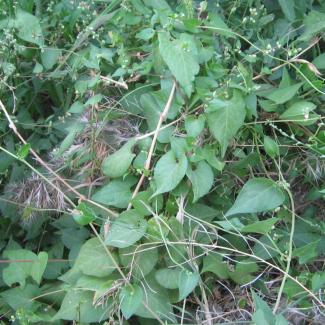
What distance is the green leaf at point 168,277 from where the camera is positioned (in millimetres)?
A: 1054

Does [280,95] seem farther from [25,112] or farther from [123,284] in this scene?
[25,112]

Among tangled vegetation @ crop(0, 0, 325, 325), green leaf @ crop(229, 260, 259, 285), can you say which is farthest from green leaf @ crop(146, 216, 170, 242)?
green leaf @ crop(229, 260, 259, 285)

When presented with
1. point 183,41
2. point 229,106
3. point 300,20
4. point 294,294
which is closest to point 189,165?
point 229,106

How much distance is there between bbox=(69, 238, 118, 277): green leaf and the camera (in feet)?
3.44

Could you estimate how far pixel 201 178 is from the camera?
1062 millimetres

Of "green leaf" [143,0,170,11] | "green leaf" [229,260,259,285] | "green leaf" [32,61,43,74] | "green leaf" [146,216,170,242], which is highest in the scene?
"green leaf" [143,0,170,11]

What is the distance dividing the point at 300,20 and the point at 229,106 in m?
0.53

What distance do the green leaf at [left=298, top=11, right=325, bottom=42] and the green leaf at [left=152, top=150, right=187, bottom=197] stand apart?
55 centimetres

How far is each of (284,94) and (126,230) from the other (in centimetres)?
57

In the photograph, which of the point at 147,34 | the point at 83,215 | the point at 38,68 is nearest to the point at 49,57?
the point at 38,68

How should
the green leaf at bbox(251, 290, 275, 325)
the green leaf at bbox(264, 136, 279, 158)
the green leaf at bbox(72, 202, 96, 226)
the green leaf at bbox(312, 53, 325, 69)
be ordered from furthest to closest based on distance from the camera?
the green leaf at bbox(312, 53, 325, 69) < the green leaf at bbox(264, 136, 279, 158) < the green leaf at bbox(72, 202, 96, 226) < the green leaf at bbox(251, 290, 275, 325)

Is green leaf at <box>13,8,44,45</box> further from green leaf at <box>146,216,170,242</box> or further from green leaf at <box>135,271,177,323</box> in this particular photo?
green leaf at <box>135,271,177,323</box>

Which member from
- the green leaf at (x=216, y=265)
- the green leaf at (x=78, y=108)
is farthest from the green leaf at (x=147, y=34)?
the green leaf at (x=216, y=265)

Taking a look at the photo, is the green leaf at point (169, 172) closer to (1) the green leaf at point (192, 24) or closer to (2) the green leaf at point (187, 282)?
(2) the green leaf at point (187, 282)
